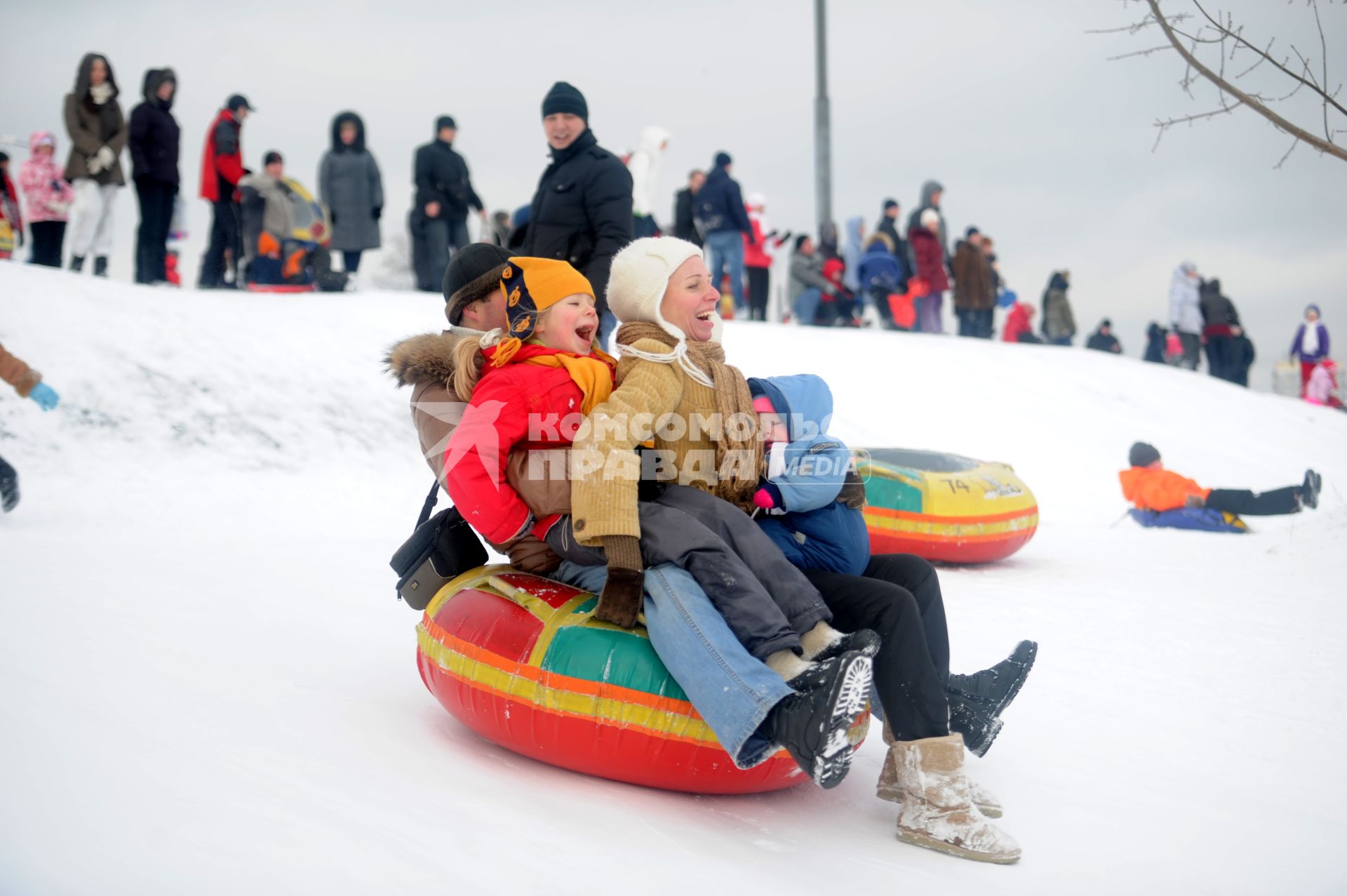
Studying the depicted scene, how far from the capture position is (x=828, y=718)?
2.58m

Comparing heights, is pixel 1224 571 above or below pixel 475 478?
below

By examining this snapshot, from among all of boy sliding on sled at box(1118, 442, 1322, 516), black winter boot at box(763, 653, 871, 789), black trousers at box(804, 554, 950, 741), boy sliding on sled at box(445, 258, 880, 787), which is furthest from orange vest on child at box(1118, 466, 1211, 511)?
black winter boot at box(763, 653, 871, 789)

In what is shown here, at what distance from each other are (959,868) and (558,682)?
3.56 ft

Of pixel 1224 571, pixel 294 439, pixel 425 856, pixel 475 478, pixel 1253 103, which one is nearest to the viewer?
pixel 425 856

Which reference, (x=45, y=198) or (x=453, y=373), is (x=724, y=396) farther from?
(x=45, y=198)

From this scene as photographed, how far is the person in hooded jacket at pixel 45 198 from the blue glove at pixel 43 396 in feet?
13.8

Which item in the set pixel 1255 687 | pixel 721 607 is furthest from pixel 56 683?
pixel 1255 687

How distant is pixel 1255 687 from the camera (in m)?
4.37

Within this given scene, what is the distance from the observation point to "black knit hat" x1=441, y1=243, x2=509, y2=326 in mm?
3615

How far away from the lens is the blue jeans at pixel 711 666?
2711mm

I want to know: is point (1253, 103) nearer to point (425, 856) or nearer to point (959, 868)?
point (959, 868)

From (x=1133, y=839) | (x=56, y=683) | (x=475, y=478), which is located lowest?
(x=1133, y=839)

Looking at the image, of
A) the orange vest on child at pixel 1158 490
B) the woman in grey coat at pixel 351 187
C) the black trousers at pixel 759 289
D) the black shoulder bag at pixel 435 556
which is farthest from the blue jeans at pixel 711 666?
the black trousers at pixel 759 289

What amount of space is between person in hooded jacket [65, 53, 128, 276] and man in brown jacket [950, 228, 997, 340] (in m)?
9.85
